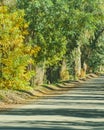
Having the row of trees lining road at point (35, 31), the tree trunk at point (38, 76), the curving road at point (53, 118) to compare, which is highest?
the row of trees lining road at point (35, 31)

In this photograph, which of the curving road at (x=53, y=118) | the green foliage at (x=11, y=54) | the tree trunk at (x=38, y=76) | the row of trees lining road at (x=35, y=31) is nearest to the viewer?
the curving road at (x=53, y=118)

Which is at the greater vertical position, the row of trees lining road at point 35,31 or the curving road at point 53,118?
the row of trees lining road at point 35,31

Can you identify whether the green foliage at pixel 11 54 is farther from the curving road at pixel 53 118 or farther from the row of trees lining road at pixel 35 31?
the curving road at pixel 53 118

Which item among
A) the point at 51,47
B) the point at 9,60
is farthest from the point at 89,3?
the point at 9,60

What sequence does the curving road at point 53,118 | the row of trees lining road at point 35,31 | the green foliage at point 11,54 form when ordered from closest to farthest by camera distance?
the curving road at point 53,118, the green foliage at point 11,54, the row of trees lining road at point 35,31

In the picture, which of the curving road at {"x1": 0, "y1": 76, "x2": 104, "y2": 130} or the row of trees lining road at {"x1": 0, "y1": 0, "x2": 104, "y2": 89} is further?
the row of trees lining road at {"x1": 0, "y1": 0, "x2": 104, "y2": 89}

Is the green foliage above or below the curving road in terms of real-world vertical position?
above

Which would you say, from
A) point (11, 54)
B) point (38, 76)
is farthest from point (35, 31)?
point (11, 54)

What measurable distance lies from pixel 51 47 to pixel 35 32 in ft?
7.10

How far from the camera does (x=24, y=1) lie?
43.5 meters

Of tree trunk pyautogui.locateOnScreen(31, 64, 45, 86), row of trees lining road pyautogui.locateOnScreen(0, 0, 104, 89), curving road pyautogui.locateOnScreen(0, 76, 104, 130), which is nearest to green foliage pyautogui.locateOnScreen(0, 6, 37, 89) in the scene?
row of trees lining road pyautogui.locateOnScreen(0, 0, 104, 89)

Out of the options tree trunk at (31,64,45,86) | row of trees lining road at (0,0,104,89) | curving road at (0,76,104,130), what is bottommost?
curving road at (0,76,104,130)

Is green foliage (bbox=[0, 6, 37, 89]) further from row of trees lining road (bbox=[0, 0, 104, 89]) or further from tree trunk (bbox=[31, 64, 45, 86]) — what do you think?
tree trunk (bbox=[31, 64, 45, 86])

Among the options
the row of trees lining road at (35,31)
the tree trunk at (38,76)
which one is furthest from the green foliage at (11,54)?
the tree trunk at (38,76)
